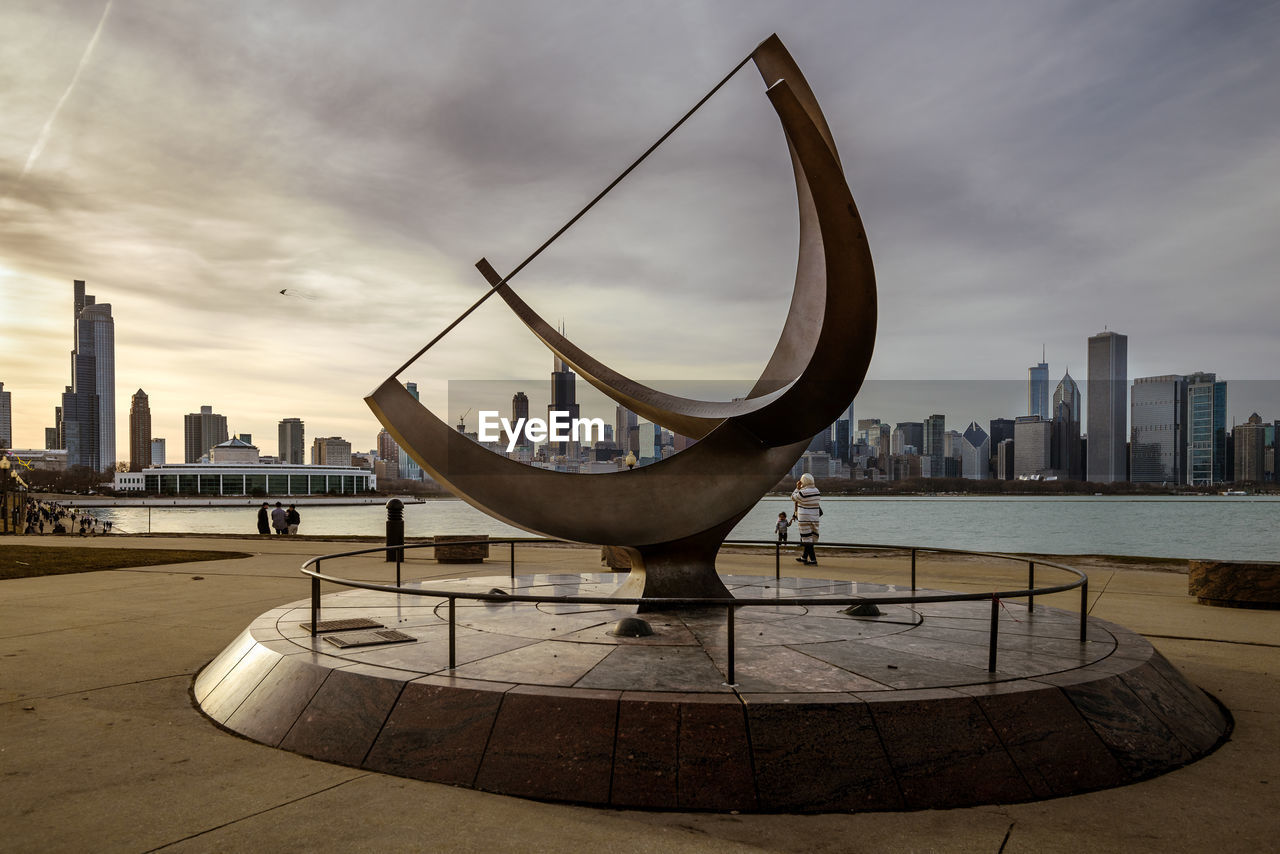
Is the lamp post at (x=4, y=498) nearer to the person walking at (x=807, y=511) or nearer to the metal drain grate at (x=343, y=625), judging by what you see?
the person walking at (x=807, y=511)

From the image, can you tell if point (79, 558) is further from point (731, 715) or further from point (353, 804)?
point (731, 715)

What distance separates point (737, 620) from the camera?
6.41 meters

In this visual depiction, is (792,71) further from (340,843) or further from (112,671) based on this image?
(112,671)

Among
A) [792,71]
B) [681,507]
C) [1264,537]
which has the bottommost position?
[1264,537]

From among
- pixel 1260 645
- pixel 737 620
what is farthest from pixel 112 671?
pixel 1260 645

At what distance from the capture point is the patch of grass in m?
12.6

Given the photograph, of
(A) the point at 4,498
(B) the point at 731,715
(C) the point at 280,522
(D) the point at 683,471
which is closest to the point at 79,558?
(C) the point at 280,522

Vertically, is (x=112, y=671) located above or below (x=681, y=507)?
below

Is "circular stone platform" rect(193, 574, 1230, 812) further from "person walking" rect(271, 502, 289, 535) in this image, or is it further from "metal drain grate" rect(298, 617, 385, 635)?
"person walking" rect(271, 502, 289, 535)

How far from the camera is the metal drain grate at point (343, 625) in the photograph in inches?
230

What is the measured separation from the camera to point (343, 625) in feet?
19.6

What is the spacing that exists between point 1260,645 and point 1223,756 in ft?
11.9

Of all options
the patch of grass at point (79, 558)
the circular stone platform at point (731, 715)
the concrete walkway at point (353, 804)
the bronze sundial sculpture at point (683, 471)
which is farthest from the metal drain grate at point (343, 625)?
the patch of grass at point (79, 558)

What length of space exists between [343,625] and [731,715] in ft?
10.8
